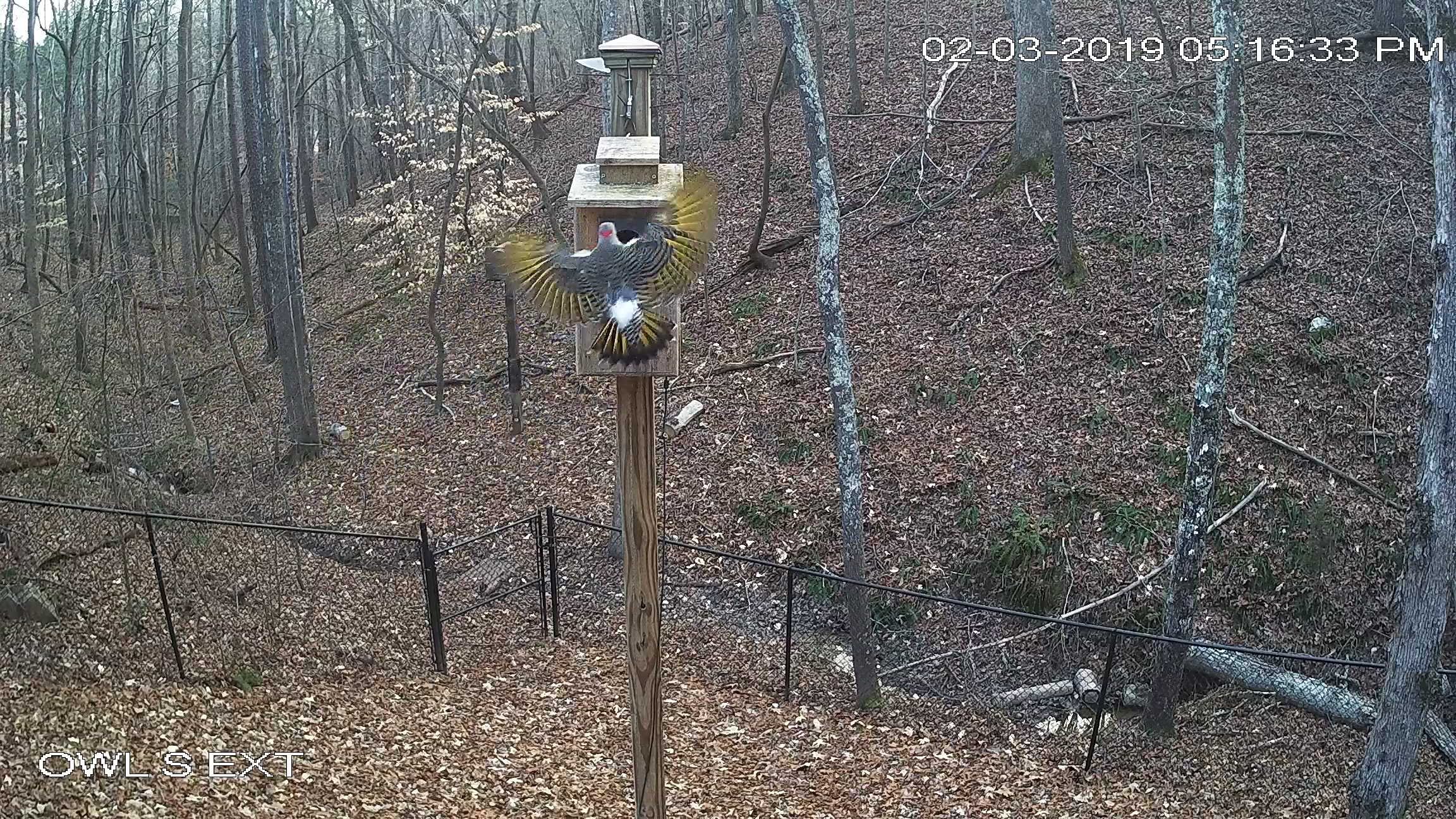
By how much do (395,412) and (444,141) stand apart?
670 centimetres

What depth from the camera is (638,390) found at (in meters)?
3.59

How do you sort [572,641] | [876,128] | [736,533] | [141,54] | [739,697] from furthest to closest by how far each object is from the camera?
1. [141,54]
2. [876,128]
3. [736,533]
4. [572,641]
5. [739,697]

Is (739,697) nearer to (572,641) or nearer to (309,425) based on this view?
(572,641)

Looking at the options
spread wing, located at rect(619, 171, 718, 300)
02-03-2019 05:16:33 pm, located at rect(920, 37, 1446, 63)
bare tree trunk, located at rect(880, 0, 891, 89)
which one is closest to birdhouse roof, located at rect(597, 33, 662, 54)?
spread wing, located at rect(619, 171, 718, 300)

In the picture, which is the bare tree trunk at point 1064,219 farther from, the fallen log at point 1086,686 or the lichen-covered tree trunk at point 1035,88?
the fallen log at point 1086,686

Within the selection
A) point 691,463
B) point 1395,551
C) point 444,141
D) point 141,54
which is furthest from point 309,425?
point 141,54

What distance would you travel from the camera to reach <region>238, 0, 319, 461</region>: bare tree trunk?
11617 mm

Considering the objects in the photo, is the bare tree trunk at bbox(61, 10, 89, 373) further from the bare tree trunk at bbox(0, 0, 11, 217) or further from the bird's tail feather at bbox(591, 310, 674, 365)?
the bird's tail feather at bbox(591, 310, 674, 365)

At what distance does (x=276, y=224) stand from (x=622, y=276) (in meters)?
10.6

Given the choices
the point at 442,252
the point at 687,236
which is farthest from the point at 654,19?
the point at 687,236

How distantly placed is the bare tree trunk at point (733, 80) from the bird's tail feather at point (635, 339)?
14.8 m

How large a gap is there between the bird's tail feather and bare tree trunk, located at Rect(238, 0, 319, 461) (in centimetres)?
994

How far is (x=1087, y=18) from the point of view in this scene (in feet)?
56.0

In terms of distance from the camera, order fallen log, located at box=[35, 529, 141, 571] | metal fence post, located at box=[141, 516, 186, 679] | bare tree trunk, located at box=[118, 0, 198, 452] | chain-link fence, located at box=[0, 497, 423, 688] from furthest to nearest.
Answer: bare tree trunk, located at box=[118, 0, 198, 452] → fallen log, located at box=[35, 529, 141, 571] → chain-link fence, located at box=[0, 497, 423, 688] → metal fence post, located at box=[141, 516, 186, 679]
